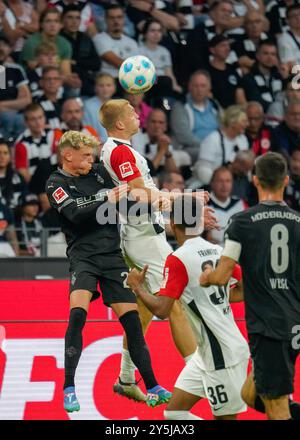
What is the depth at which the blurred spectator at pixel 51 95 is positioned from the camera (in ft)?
45.8

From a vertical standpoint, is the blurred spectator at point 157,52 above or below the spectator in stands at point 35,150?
above

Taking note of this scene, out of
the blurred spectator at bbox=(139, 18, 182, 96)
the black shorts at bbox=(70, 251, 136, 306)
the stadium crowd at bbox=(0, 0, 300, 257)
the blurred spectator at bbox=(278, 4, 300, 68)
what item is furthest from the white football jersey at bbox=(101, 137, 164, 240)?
the blurred spectator at bbox=(278, 4, 300, 68)

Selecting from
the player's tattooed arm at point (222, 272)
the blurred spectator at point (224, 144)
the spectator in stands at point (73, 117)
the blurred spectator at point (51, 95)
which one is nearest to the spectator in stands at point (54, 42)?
Answer: the blurred spectator at point (51, 95)

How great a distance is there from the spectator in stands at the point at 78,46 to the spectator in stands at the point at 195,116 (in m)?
1.13

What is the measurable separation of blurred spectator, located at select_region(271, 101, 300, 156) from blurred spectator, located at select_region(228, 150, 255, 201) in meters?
0.60

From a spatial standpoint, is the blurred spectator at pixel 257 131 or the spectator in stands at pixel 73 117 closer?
the spectator in stands at pixel 73 117

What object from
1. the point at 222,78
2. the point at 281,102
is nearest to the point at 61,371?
the point at 222,78

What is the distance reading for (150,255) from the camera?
931cm

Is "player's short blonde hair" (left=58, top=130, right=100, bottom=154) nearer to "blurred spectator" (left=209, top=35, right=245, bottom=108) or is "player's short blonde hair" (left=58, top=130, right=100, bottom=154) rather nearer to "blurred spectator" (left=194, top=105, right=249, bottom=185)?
"blurred spectator" (left=194, top=105, right=249, bottom=185)

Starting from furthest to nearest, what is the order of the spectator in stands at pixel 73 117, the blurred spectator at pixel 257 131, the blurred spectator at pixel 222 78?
the blurred spectator at pixel 222 78 → the blurred spectator at pixel 257 131 → the spectator in stands at pixel 73 117

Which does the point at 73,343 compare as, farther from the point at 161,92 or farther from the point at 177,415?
the point at 161,92

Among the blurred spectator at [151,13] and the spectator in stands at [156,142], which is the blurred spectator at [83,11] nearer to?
the blurred spectator at [151,13]
